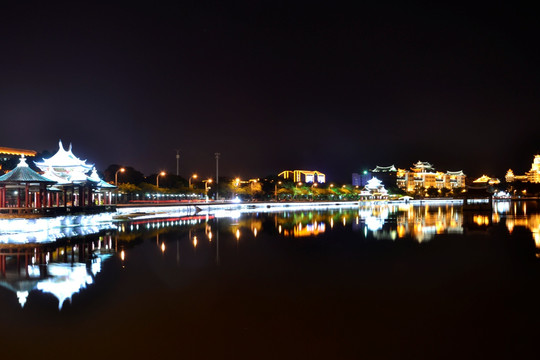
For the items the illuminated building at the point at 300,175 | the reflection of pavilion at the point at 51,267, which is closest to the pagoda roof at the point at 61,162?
the reflection of pavilion at the point at 51,267

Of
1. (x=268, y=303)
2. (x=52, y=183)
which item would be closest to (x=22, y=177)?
(x=52, y=183)

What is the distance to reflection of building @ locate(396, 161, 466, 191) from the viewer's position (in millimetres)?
158875

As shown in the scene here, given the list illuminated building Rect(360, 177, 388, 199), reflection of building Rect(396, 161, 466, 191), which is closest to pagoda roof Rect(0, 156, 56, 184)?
illuminated building Rect(360, 177, 388, 199)

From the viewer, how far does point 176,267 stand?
13930 mm

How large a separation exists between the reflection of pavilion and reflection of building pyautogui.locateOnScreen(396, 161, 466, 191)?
147703 mm

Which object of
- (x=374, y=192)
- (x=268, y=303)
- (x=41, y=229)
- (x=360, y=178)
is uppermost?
(x=360, y=178)

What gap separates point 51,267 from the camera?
43.9 feet

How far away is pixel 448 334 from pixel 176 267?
863 centimetres

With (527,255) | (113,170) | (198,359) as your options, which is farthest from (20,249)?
(113,170)

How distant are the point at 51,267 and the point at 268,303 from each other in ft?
24.5

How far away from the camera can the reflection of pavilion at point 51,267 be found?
10.6 m

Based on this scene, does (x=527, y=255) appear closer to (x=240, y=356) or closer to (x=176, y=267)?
(x=176, y=267)

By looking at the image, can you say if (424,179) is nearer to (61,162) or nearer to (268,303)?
(61,162)

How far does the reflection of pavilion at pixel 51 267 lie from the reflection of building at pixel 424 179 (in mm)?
147703
